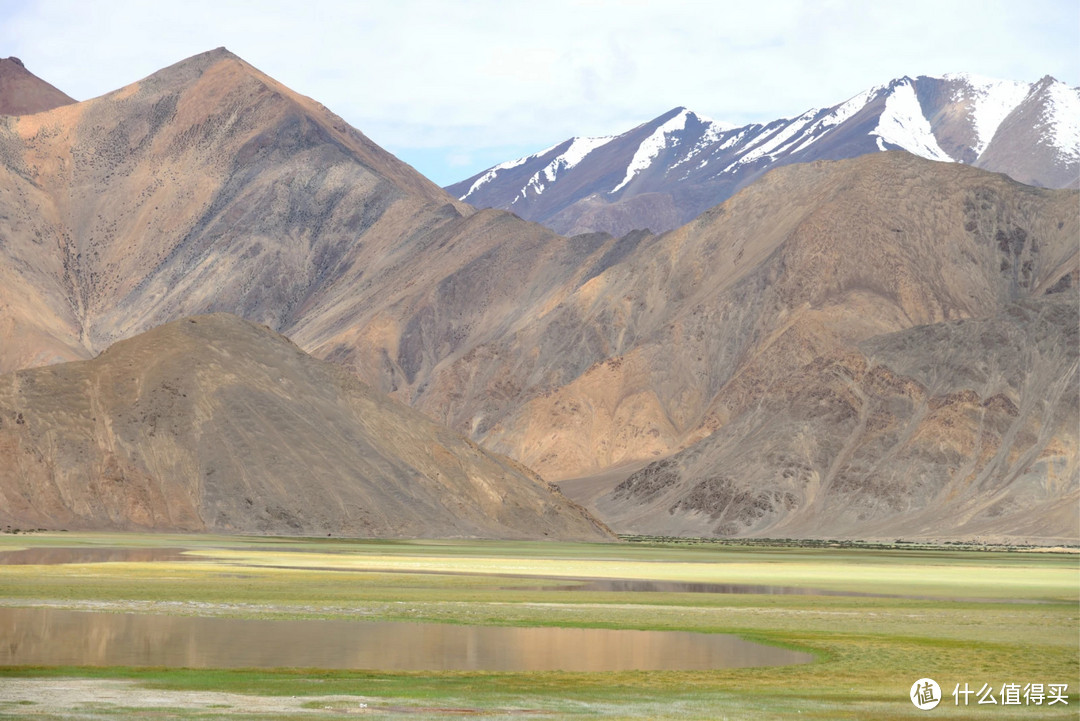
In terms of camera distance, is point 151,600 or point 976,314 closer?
point 151,600

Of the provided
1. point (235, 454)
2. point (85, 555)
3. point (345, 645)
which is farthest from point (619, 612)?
point (235, 454)

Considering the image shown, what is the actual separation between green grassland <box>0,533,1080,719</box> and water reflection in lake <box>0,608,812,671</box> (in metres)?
1.55

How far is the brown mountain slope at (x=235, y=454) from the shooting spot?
118m

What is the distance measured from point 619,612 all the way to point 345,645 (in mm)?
14199

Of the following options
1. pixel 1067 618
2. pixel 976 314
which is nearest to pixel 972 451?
pixel 976 314

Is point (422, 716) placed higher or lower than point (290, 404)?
lower

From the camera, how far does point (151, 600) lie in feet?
165

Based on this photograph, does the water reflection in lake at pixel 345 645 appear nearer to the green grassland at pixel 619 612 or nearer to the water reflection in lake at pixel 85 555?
the green grassland at pixel 619 612

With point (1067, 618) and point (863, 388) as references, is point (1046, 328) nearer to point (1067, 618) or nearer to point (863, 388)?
point (863, 388)

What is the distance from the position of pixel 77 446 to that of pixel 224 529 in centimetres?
1344

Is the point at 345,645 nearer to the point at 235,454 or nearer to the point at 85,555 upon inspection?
Answer: the point at 85,555

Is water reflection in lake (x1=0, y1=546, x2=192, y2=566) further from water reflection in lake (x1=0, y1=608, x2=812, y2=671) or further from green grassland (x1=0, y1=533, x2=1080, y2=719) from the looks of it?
water reflection in lake (x1=0, y1=608, x2=812, y2=671)

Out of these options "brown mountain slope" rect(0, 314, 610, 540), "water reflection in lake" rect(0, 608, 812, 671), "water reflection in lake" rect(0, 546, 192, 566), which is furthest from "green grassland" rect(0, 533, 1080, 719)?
"brown mountain slope" rect(0, 314, 610, 540)

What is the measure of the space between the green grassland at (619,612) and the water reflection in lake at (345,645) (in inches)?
61.0
